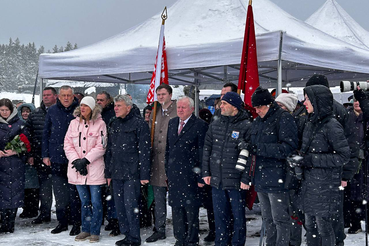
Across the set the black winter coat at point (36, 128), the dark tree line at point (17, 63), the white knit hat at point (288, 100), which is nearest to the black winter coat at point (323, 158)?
the white knit hat at point (288, 100)

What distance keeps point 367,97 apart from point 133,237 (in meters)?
3.03

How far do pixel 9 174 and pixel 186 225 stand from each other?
2.57 m

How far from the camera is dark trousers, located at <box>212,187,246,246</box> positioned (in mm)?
4605

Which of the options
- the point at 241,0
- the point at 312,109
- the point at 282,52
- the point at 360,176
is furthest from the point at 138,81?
the point at 312,109

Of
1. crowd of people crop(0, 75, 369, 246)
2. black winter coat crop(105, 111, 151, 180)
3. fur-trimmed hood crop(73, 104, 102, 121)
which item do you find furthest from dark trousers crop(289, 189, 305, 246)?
fur-trimmed hood crop(73, 104, 102, 121)

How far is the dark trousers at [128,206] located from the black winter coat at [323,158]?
84.3 inches

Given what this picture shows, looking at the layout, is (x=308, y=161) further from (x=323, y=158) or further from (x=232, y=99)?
(x=232, y=99)

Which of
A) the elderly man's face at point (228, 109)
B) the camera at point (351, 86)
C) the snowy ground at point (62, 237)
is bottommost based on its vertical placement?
the snowy ground at point (62, 237)

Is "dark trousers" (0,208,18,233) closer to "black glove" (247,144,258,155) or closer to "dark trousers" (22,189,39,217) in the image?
"dark trousers" (22,189,39,217)

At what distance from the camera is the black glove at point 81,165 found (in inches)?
207

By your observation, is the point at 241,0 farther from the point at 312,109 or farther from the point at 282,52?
the point at 312,109

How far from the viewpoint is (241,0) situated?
22.9 feet

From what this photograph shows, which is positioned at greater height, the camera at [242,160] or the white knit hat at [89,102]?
the white knit hat at [89,102]

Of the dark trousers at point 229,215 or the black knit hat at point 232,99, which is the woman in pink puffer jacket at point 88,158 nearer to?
the dark trousers at point 229,215
